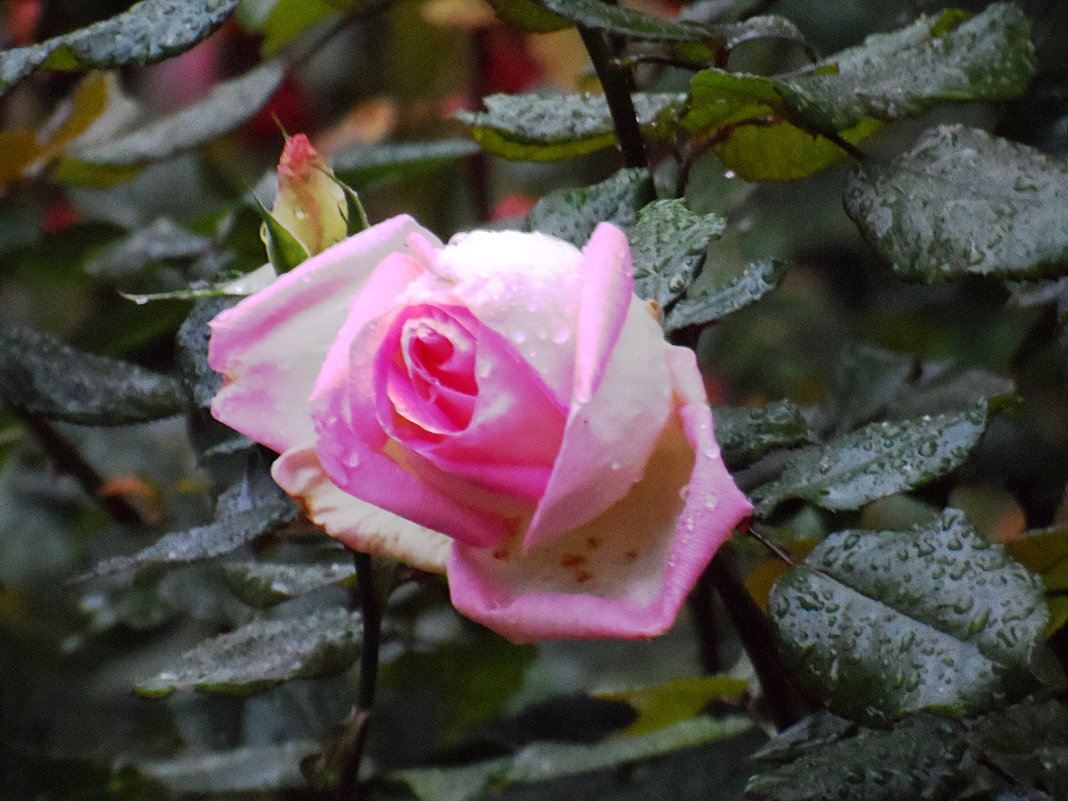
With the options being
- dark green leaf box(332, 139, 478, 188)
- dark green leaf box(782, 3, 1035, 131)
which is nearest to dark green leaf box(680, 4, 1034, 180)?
dark green leaf box(782, 3, 1035, 131)

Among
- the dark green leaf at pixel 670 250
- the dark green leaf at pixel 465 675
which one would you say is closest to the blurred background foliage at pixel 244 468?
the dark green leaf at pixel 465 675

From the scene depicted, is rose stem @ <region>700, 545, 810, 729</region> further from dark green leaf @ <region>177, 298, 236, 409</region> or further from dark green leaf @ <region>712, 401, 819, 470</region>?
dark green leaf @ <region>177, 298, 236, 409</region>

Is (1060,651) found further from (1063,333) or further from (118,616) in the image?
(118,616)

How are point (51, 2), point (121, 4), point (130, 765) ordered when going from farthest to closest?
1. point (121, 4)
2. point (51, 2)
3. point (130, 765)

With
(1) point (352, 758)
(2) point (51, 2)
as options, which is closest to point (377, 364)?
(1) point (352, 758)

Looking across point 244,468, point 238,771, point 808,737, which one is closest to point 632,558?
point 808,737

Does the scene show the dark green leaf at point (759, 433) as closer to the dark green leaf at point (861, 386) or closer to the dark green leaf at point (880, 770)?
the dark green leaf at point (880, 770)

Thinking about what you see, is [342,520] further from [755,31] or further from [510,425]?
[755,31]
